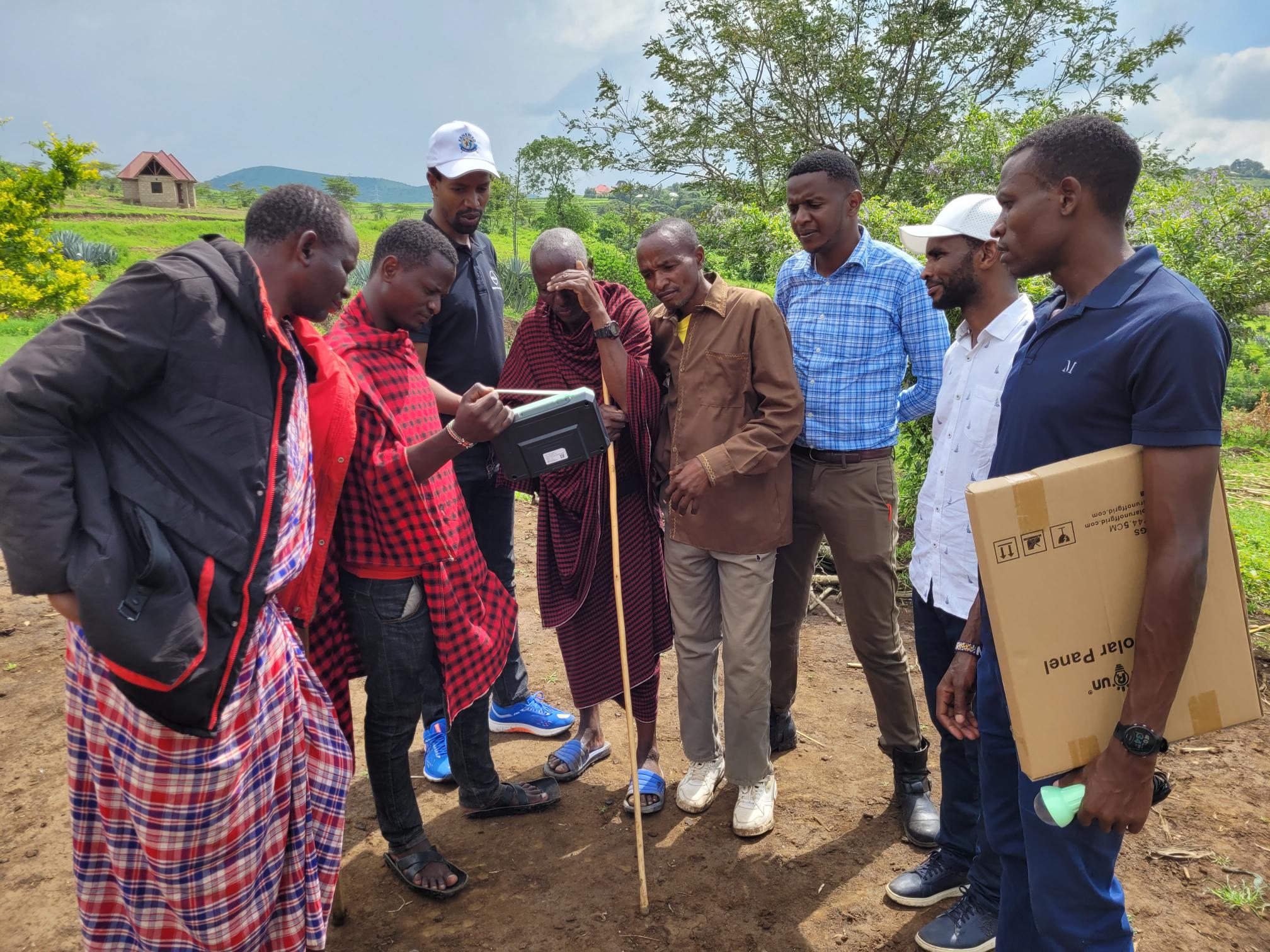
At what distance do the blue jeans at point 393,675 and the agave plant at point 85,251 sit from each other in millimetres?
16597

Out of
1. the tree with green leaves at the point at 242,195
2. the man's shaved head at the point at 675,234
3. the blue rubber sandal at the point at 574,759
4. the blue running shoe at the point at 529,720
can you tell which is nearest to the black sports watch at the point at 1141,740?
the man's shaved head at the point at 675,234

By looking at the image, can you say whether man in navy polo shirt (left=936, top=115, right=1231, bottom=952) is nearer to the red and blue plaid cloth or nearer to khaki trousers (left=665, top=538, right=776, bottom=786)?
khaki trousers (left=665, top=538, right=776, bottom=786)

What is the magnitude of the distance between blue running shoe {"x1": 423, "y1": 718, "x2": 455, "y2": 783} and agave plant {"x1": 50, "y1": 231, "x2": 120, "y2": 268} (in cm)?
1595

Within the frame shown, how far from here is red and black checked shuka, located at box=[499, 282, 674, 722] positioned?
2.93 m

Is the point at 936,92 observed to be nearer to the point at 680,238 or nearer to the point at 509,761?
the point at 680,238

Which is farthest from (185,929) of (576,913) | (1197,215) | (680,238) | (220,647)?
(1197,215)

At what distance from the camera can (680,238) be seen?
2711 millimetres

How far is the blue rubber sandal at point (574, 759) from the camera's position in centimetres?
323

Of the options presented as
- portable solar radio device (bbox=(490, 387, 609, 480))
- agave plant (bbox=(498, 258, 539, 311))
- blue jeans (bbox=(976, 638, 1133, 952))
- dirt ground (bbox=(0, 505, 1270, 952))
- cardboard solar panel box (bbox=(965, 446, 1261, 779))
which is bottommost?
dirt ground (bbox=(0, 505, 1270, 952))

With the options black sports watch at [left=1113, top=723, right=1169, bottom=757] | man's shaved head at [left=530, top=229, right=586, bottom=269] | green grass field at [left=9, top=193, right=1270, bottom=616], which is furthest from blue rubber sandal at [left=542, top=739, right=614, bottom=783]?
green grass field at [left=9, top=193, right=1270, bottom=616]

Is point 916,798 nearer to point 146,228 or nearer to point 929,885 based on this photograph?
point 929,885

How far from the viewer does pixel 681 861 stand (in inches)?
108

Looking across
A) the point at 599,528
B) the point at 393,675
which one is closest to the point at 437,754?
the point at 393,675

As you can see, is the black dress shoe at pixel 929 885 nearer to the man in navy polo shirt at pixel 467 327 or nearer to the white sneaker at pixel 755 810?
the white sneaker at pixel 755 810
